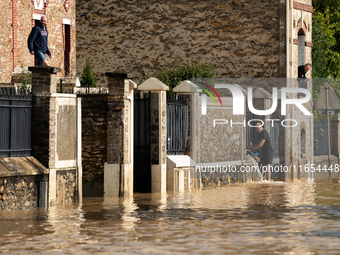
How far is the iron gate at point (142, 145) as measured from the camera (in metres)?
18.5

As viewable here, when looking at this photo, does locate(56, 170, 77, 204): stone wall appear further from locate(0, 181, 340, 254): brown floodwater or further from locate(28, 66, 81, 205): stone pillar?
locate(0, 181, 340, 254): brown floodwater

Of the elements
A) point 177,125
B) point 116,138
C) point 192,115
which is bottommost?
Answer: point 116,138

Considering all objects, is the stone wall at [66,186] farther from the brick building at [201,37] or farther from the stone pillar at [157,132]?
the brick building at [201,37]

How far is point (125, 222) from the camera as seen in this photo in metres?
12.3

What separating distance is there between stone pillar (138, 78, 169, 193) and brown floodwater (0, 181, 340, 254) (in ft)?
3.46

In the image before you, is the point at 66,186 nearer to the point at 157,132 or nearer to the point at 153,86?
the point at 157,132

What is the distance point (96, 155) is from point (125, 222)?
198 inches

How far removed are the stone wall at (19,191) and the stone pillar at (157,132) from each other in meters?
4.17

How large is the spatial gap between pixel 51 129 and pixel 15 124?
777 mm

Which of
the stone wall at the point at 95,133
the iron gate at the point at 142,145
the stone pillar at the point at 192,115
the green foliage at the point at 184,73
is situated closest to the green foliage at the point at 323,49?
the green foliage at the point at 184,73

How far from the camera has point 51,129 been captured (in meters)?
14.9

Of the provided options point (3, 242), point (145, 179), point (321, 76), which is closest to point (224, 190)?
point (145, 179)

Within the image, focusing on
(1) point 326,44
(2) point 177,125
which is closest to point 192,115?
(2) point 177,125

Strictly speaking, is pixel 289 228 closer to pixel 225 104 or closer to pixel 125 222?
pixel 125 222
